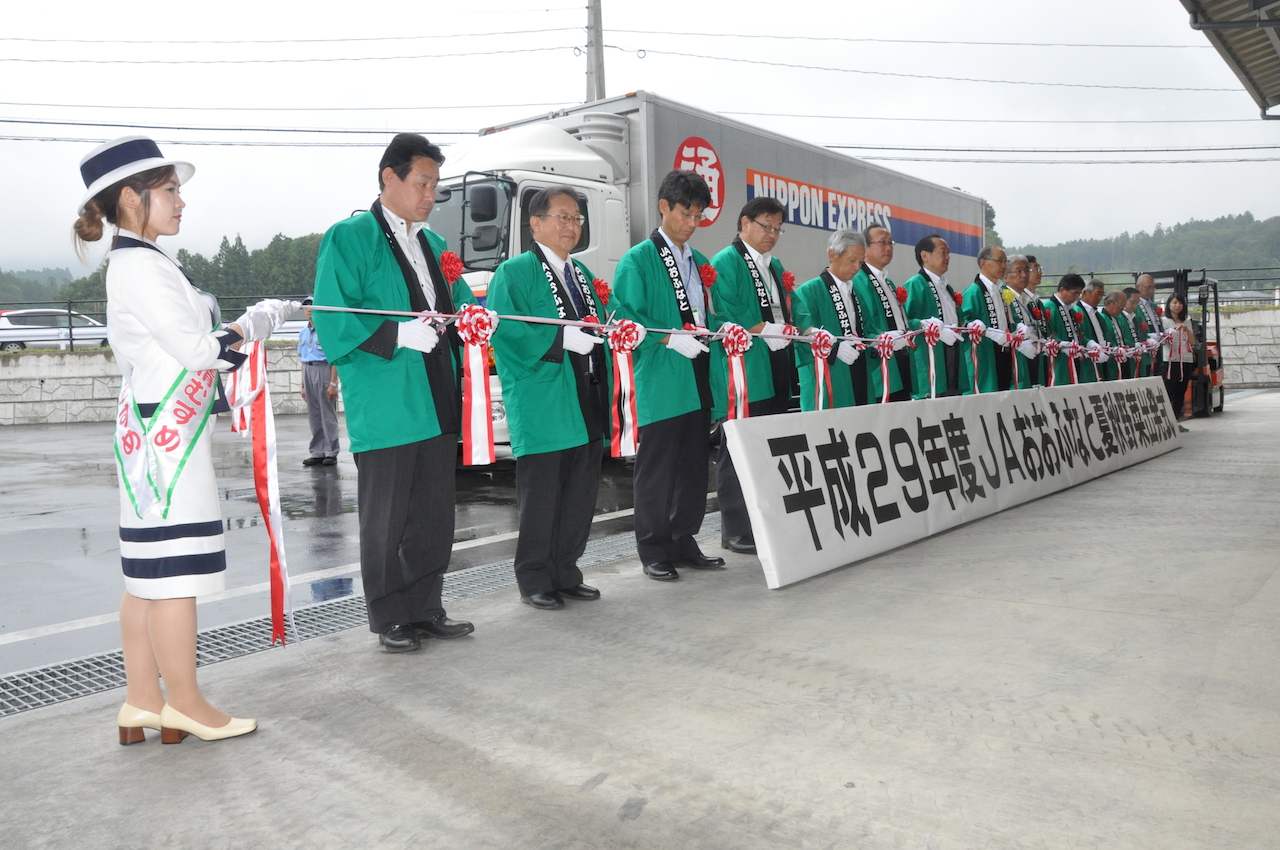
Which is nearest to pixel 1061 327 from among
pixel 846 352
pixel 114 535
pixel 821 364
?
pixel 846 352

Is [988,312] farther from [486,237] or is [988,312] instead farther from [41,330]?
[41,330]

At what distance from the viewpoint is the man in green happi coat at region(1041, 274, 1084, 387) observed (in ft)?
32.8

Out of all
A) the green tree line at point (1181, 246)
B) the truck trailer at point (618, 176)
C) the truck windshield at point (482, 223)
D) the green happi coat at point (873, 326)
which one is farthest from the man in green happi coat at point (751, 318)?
the green tree line at point (1181, 246)

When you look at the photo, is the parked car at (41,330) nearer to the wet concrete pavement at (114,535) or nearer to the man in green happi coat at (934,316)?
the wet concrete pavement at (114,535)

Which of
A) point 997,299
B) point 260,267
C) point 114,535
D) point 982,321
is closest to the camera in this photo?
point 114,535

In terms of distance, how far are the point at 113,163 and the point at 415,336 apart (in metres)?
1.16

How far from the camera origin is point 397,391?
373cm

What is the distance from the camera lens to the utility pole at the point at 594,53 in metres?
19.8

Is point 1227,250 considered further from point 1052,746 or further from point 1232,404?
point 1052,746

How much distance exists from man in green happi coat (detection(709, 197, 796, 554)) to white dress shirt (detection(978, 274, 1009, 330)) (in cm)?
330

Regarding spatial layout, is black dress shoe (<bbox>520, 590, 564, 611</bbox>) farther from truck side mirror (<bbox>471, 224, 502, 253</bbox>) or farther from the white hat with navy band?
truck side mirror (<bbox>471, 224, 502, 253</bbox>)

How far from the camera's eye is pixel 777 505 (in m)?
4.59

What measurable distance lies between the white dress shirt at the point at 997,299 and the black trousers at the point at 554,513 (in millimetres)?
4906

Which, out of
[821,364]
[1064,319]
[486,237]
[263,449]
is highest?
[486,237]
